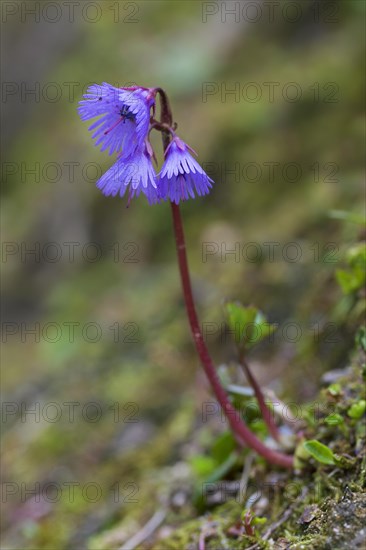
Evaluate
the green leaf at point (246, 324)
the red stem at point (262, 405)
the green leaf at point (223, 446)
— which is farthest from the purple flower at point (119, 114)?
the green leaf at point (223, 446)

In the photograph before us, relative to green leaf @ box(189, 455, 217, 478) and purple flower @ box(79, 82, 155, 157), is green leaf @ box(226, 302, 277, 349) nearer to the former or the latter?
green leaf @ box(189, 455, 217, 478)

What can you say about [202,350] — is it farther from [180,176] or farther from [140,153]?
[140,153]

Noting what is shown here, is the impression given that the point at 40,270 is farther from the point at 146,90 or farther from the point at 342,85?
the point at 146,90

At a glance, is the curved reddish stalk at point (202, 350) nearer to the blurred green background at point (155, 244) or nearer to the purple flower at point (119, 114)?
the purple flower at point (119, 114)

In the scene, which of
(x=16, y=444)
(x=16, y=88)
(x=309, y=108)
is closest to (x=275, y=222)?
(x=309, y=108)

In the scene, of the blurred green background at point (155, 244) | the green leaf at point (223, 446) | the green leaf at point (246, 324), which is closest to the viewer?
the green leaf at point (246, 324)

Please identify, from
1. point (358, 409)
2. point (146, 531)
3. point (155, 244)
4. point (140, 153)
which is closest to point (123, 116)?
point (140, 153)
